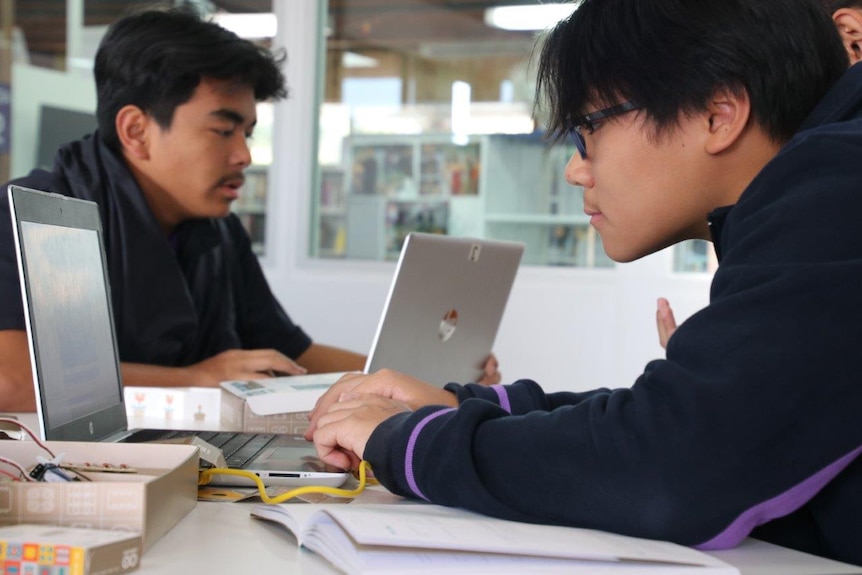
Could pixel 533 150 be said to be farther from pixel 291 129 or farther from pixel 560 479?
pixel 560 479

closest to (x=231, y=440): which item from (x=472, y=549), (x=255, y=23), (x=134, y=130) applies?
(x=472, y=549)

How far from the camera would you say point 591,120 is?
104 cm

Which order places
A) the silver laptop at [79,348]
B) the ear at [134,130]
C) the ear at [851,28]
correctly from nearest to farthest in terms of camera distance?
the silver laptop at [79,348] → the ear at [851,28] → the ear at [134,130]

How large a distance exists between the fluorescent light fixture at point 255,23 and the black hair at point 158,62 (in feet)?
6.01

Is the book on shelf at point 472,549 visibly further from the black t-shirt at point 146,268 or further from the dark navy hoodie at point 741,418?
the black t-shirt at point 146,268

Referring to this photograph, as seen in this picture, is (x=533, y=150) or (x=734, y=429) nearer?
(x=734, y=429)

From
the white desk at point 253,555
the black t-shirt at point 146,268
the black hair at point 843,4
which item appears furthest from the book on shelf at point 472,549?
the black t-shirt at point 146,268

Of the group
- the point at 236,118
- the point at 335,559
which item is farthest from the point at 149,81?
the point at 335,559

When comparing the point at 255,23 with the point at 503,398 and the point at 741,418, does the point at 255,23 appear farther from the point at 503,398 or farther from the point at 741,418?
the point at 741,418

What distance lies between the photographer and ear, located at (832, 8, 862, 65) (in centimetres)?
142

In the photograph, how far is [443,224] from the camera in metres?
3.98

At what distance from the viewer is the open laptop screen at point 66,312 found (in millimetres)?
1070

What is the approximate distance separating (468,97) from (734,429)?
3242mm

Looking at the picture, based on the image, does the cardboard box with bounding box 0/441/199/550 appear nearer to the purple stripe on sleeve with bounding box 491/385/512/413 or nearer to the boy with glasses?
the boy with glasses
